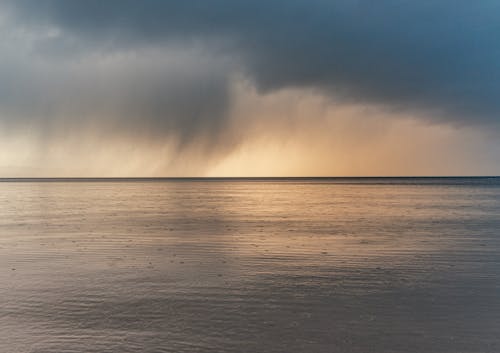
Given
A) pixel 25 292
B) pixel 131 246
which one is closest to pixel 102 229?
pixel 131 246

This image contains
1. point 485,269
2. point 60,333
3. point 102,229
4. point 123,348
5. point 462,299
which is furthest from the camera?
point 102,229

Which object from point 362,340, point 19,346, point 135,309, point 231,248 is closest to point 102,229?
point 231,248

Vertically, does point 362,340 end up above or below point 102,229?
below

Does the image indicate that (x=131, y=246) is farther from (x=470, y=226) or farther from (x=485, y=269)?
(x=470, y=226)

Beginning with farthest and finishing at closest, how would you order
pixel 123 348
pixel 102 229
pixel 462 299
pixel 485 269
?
1. pixel 102 229
2. pixel 485 269
3. pixel 462 299
4. pixel 123 348

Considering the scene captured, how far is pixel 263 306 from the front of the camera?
473 inches

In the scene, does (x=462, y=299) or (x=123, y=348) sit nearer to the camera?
(x=123, y=348)

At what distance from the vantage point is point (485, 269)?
16859 millimetres

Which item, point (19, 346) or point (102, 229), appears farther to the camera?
point (102, 229)

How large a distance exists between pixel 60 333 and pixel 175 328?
2319mm

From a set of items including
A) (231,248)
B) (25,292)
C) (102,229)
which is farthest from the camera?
(102,229)

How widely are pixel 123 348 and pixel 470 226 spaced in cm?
2903

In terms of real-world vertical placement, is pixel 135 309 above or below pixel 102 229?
below

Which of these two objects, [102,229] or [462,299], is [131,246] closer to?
[102,229]
